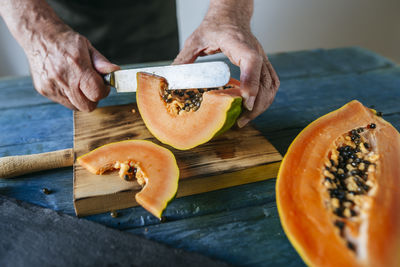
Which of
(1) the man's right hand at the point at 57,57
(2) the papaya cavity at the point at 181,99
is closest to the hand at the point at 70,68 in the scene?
(1) the man's right hand at the point at 57,57

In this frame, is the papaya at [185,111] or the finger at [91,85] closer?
the papaya at [185,111]

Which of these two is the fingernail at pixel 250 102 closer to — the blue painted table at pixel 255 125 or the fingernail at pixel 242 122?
the fingernail at pixel 242 122

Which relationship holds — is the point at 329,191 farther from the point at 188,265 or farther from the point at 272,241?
the point at 188,265

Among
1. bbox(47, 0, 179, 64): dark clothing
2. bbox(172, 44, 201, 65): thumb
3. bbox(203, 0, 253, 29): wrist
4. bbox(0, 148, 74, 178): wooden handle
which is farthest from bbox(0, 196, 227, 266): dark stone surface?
bbox(47, 0, 179, 64): dark clothing

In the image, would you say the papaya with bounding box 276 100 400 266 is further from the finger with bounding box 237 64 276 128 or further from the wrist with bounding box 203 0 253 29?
the wrist with bounding box 203 0 253 29

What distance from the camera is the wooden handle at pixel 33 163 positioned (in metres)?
1.06

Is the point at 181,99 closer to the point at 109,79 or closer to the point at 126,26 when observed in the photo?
the point at 109,79

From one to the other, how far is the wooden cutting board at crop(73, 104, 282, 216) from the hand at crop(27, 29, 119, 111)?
4.7 inches

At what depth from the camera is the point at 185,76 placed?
3.75ft

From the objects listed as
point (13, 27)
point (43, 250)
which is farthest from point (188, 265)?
point (13, 27)

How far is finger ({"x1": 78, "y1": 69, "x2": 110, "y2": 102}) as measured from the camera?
1.21 m

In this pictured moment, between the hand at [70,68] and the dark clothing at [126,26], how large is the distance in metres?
0.67

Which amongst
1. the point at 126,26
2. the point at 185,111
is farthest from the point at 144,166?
the point at 126,26

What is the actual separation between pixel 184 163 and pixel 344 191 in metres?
0.50
